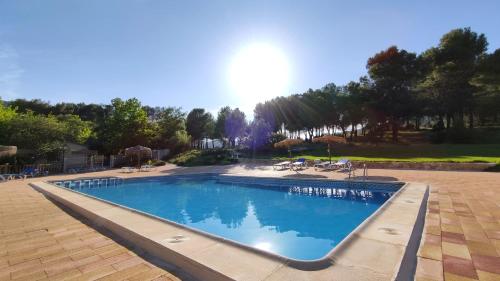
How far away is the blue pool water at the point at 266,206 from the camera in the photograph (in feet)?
21.6

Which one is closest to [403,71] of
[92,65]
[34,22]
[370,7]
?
[370,7]

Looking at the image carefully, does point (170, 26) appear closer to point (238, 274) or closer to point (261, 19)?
point (261, 19)

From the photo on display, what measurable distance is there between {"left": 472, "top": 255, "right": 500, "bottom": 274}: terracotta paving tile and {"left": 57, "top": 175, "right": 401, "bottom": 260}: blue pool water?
8.36 ft

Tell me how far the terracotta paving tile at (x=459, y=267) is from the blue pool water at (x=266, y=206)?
2.38 metres

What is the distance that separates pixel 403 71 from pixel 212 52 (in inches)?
1114

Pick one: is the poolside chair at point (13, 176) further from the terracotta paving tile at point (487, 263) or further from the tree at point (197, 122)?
the tree at point (197, 122)

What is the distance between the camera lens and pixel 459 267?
317 cm

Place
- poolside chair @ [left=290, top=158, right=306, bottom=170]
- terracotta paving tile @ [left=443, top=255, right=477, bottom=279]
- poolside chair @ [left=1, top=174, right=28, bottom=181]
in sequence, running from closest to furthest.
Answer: terracotta paving tile @ [left=443, top=255, right=477, bottom=279] < poolside chair @ [left=1, top=174, right=28, bottom=181] < poolside chair @ [left=290, top=158, right=306, bottom=170]

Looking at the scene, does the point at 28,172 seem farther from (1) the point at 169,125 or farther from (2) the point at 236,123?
(2) the point at 236,123

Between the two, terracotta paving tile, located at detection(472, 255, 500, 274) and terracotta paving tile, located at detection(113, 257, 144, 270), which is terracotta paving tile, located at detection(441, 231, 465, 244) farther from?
terracotta paving tile, located at detection(113, 257, 144, 270)

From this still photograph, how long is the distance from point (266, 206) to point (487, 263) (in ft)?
23.4

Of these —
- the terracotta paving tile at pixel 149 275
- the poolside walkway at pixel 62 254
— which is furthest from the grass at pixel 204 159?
the terracotta paving tile at pixel 149 275

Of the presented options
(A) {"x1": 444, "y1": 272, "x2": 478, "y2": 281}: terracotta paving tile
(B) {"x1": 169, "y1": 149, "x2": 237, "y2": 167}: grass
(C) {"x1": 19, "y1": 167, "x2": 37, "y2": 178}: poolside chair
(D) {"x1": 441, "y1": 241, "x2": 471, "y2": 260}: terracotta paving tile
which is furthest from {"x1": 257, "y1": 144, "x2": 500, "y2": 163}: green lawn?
(C) {"x1": 19, "y1": 167, "x2": 37, "y2": 178}: poolside chair

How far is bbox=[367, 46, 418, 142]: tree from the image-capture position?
32.9 metres
